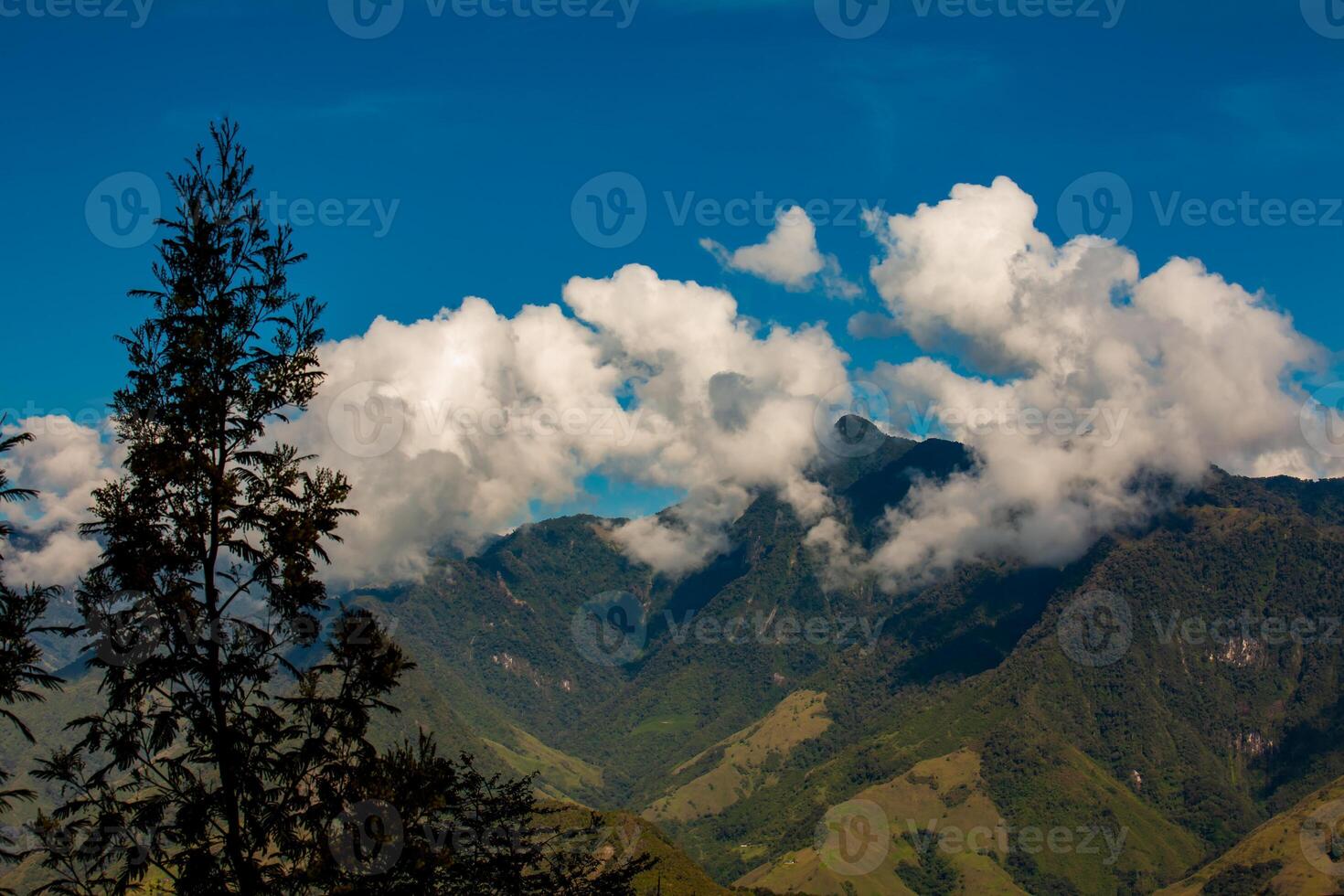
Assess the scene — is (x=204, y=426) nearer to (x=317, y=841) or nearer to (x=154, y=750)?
(x=154, y=750)

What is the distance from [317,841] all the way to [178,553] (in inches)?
288

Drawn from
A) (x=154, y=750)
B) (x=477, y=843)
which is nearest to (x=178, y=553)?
(x=154, y=750)

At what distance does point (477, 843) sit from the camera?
29.9 meters

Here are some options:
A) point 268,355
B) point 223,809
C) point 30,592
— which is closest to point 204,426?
point 268,355

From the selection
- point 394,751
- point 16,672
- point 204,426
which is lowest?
point 394,751

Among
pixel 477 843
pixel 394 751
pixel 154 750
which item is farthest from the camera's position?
pixel 477 843

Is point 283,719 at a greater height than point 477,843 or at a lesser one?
greater

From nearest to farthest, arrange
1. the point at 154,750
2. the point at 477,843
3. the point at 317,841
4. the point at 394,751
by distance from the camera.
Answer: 1. the point at 154,750
2. the point at 317,841
3. the point at 394,751
4. the point at 477,843

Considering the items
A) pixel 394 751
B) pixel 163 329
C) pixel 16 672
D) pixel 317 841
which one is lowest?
→ pixel 317 841

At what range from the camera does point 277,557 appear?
77.0 ft

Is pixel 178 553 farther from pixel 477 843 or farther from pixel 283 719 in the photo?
pixel 477 843

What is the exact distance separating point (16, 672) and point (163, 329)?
8629 millimetres

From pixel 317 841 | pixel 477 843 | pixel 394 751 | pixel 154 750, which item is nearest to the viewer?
pixel 154 750

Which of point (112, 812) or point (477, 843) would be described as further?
point (477, 843)
